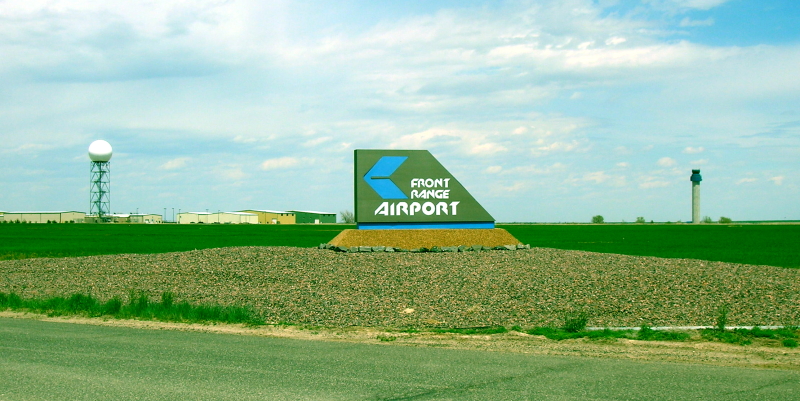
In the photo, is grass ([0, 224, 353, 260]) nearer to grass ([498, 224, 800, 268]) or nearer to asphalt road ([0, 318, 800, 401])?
grass ([498, 224, 800, 268])

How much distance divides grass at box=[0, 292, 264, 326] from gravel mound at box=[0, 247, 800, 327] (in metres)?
0.93

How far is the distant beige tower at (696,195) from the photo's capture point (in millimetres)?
128500

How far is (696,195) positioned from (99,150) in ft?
367

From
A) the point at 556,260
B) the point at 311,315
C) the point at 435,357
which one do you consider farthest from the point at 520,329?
the point at 556,260

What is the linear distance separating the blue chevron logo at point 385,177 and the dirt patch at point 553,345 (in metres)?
14.0

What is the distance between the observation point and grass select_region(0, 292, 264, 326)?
14.7 metres

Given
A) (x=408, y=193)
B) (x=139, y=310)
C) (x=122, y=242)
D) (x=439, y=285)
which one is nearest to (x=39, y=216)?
(x=122, y=242)

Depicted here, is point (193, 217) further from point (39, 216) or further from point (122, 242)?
point (122, 242)

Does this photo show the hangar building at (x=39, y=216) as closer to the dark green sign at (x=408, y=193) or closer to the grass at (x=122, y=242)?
the grass at (x=122, y=242)

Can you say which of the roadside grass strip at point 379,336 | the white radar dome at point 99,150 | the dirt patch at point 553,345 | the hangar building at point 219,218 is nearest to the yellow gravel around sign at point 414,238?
the roadside grass strip at point 379,336

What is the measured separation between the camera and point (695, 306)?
16.3m

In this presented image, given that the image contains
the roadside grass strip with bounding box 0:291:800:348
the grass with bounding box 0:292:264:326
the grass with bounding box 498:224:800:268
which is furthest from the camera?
the grass with bounding box 498:224:800:268

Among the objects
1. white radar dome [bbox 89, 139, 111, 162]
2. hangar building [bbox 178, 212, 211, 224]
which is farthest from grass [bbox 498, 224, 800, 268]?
hangar building [bbox 178, 212, 211, 224]

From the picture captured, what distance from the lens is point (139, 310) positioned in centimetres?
1549
